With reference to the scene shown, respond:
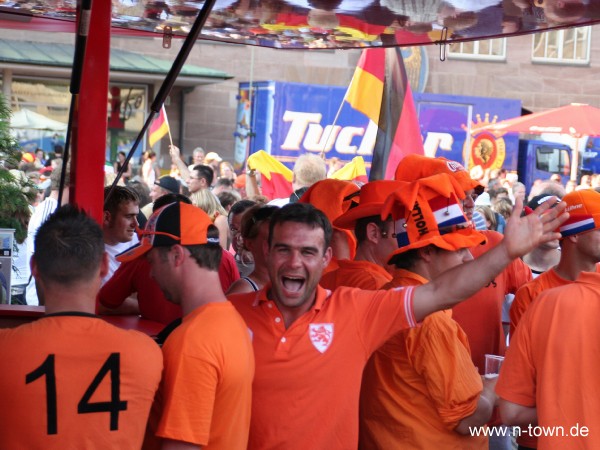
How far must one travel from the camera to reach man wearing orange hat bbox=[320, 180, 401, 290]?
14.8ft

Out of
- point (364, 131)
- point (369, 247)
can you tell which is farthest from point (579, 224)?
point (364, 131)

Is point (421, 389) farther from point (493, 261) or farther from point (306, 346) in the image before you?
point (493, 261)

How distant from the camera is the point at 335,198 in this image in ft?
18.5

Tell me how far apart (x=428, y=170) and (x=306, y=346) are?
6.18ft

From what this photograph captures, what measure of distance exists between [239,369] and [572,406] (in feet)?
3.96

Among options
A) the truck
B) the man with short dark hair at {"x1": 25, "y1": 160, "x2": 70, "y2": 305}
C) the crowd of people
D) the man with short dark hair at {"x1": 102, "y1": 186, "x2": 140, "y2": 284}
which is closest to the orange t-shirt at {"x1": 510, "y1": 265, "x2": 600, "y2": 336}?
the crowd of people

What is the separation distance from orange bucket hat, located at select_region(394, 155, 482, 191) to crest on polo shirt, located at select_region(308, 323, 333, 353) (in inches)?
68.3

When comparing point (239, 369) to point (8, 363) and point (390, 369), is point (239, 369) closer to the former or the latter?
point (8, 363)

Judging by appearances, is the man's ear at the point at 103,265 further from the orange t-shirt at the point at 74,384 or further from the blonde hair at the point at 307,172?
the blonde hair at the point at 307,172

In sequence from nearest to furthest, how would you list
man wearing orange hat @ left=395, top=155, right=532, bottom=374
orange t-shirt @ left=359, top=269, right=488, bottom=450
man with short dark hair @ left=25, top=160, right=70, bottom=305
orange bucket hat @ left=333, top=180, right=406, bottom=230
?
orange t-shirt @ left=359, top=269, right=488, bottom=450, orange bucket hat @ left=333, top=180, right=406, bottom=230, man wearing orange hat @ left=395, top=155, right=532, bottom=374, man with short dark hair @ left=25, top=160, right=70, bottom=305

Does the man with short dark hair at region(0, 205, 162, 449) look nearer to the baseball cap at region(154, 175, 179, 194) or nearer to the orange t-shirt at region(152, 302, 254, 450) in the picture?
the orange t-shirt at region(152, 302, 254, 450)

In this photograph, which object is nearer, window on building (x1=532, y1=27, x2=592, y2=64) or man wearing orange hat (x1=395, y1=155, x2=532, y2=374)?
man wearing orange hat (x1=395, y1=155, x2=532, y2=374)


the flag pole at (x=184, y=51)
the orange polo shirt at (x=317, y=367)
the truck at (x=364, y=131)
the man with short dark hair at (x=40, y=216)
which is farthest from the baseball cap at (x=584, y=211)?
the truck at (x=364, y=131)

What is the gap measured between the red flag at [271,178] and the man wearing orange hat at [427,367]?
29.6ft
